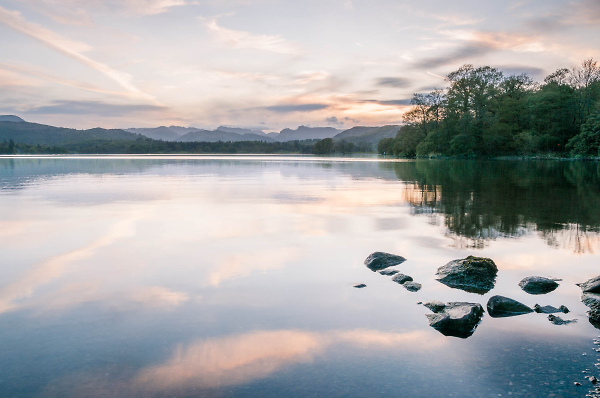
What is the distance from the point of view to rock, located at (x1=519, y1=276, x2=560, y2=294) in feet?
25.2

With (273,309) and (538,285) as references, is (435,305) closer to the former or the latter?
(538,285)

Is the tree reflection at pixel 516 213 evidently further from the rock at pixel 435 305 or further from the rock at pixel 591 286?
the rock at pixel 435 305

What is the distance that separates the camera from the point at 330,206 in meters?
18.6

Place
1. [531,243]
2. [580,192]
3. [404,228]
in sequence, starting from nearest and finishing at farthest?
1. [531,243]
2. [404,228]
3. [580,192]

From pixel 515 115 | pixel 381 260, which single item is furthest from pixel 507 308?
pixel 515 115

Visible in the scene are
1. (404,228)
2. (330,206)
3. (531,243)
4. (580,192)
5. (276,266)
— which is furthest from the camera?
(580,192)

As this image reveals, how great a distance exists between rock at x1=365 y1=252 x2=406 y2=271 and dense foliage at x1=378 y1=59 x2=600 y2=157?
3026 inches

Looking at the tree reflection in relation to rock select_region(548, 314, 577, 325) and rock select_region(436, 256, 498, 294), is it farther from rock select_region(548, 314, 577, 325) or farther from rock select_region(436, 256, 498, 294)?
rock select_region(548, 314, 577, 325)

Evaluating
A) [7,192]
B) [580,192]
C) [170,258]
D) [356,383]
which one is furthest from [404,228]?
[7,192]

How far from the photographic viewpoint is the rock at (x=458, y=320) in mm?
6008

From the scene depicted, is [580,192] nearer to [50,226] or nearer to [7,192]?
[50,226]

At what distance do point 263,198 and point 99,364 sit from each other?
1659cm

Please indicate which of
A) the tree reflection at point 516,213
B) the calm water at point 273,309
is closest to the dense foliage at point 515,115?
the tree reflection at point 516,213

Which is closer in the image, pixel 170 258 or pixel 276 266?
pixel 276 266
